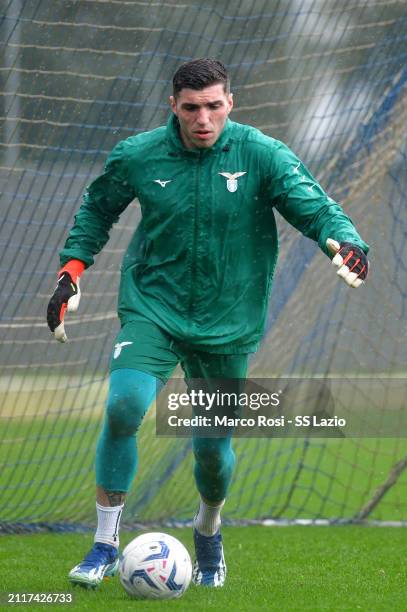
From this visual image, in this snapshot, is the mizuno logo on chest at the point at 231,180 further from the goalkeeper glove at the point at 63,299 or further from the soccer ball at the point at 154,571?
the soccer ball at the point at 154,571

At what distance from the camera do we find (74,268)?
16.2 ft

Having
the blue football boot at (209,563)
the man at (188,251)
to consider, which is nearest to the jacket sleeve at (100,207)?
the man at (188,251)

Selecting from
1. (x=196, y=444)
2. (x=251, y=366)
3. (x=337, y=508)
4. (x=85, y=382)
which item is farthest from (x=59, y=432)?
(x=196, y=444)

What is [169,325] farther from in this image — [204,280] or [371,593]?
[371,593]

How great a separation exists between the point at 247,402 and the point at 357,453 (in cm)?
320

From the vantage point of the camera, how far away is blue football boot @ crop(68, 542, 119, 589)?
15.5ft

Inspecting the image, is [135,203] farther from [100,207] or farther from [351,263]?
[351,263]

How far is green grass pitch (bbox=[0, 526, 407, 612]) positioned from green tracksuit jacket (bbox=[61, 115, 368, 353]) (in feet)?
3.22

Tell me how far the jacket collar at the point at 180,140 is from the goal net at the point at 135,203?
6.80ft

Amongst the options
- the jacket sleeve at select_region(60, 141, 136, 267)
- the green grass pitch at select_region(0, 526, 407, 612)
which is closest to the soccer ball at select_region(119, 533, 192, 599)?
the green grass pitch at select_region(0, 526, 407, 612)

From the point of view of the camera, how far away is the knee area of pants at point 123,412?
461cm

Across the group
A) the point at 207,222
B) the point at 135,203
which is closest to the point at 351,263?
the point at 207,222

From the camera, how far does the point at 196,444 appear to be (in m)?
4.96

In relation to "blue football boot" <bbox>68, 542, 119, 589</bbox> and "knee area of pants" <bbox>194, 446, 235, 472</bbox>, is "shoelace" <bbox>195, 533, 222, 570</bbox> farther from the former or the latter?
"blue football boot" <bbox>68, 542, 119, 589</bbox>
